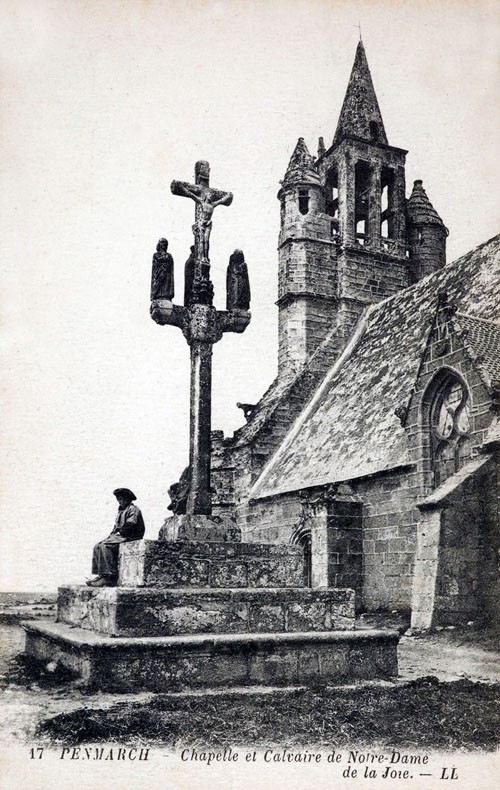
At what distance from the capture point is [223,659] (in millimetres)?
6754

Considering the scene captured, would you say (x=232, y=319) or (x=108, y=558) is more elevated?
(x=232, y=319)

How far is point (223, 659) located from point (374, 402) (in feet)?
38.4

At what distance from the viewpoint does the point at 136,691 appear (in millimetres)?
6359

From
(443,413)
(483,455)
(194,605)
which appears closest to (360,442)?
(443,413)

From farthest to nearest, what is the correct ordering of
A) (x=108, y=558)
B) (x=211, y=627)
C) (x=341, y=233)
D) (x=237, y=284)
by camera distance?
(x=341, y=233)
(x=237, y=284)
(x=108, y=558)
(x=211, y=627)

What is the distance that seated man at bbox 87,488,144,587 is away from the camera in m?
8.39

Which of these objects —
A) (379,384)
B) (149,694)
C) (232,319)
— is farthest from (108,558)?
(379,384)

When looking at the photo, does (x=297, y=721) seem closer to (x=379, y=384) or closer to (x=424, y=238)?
(x=379, y=384)

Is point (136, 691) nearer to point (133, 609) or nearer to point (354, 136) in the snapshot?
point (133, 609)

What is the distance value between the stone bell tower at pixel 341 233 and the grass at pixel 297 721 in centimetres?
1773

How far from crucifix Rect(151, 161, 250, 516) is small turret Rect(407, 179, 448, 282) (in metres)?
18.8

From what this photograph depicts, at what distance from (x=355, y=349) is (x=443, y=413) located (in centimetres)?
933

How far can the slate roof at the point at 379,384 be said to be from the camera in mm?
15492

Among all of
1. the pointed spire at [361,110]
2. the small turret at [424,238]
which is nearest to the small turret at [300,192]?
the pointed spire at [361,110]
